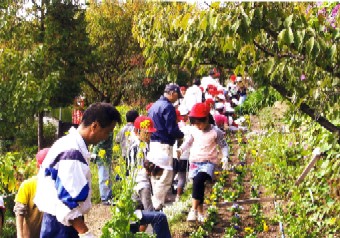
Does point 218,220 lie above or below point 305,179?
below

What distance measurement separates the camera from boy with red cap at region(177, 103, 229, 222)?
20.1 ft

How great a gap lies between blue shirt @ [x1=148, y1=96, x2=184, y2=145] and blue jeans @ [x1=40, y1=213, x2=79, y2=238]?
346 cm

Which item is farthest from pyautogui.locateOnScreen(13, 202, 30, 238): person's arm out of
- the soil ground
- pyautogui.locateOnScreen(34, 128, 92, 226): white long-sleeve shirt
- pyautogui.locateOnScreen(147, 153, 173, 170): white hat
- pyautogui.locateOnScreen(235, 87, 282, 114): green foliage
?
pyautogui.locateOnScreen(235, 87, 282, 114): green foliage

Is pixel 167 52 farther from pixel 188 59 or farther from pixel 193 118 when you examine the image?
pixel 193 118

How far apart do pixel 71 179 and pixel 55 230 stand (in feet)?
1.45

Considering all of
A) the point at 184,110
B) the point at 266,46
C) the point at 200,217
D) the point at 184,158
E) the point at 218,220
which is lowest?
the point at 218,220

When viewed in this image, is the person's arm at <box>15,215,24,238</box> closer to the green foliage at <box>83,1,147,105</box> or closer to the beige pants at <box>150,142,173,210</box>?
the beige pants at <box>150,142,173,210</box>

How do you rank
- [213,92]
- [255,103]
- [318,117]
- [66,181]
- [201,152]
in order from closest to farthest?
[66,181]
[318,117]
[201,152]
[213,92]
[255,103]

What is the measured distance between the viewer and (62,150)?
3.21 metres

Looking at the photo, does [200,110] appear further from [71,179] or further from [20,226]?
[71,179]

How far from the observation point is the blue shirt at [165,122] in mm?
6703

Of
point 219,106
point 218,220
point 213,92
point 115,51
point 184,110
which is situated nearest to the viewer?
point 218,220

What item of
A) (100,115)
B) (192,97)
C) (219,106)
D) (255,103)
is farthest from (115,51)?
(100,115)

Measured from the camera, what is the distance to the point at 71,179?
10.2ft
